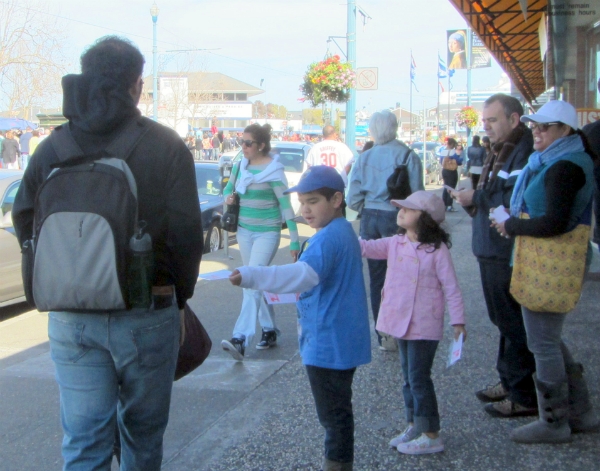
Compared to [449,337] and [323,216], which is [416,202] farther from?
[449,337]

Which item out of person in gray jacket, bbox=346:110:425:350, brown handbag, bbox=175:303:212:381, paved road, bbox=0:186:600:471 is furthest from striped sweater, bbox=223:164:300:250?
brown handbag, bbox=175:303:212:381

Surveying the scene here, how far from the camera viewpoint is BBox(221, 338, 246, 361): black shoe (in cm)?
546

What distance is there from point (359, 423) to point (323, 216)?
1.58 meters

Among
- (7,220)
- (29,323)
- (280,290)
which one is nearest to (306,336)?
(280,290)

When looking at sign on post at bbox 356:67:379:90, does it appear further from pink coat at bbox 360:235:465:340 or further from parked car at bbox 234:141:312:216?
pink coat at bbox 360:235:465:340

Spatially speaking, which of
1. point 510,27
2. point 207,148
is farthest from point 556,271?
point 207,148

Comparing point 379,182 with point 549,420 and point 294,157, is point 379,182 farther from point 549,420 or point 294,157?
point 294,157

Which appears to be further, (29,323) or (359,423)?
(29,323)

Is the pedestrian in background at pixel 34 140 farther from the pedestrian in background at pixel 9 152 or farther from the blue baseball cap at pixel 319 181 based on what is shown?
the blue baseball cap at pixel 319 181

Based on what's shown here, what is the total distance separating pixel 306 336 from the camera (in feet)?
10.8

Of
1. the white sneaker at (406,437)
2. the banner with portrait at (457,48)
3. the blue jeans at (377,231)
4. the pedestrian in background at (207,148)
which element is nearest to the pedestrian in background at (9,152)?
the pedestrian in background at (207,148)

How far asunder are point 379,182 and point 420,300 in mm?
2154

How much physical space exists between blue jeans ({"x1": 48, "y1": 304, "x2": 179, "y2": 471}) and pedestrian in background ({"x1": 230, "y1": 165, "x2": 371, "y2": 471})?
0.83 meters

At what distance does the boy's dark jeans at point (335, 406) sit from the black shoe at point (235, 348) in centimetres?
225
